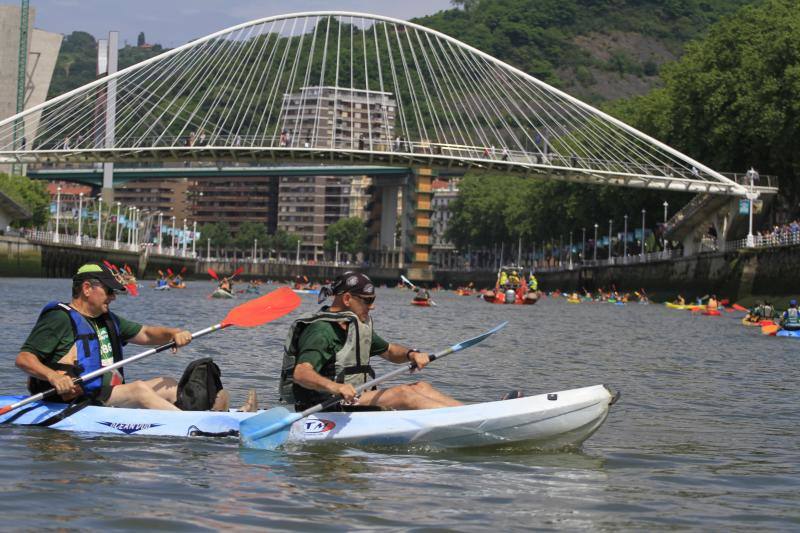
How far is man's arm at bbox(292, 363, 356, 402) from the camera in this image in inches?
493

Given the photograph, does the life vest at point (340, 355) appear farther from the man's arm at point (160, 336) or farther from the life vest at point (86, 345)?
the life vest at point (86, 345)

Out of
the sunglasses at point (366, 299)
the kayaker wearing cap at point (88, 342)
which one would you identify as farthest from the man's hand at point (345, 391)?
the kayaker wearing cap at point (88, 342)

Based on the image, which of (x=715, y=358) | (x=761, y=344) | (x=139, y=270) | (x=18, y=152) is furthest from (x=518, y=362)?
(x=139, y=270)

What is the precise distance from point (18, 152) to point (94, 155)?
22.7 ft

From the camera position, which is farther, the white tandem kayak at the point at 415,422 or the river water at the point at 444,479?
the white tandem kayak at the point at 415,422

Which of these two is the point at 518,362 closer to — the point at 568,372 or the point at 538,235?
the point at 568,372

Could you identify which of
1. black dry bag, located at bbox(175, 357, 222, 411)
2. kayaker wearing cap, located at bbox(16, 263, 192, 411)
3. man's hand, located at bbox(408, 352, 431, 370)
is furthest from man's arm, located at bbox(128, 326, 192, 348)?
man's hand, located at bbox(408, 352, 431, 370)

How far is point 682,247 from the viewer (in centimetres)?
9700

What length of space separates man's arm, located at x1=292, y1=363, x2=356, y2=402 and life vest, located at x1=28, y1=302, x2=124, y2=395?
199 centimetres

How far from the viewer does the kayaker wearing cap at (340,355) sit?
12766 millimetres

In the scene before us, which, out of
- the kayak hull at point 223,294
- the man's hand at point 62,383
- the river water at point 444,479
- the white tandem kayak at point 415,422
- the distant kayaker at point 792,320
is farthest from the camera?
the kayak hull at point 223,294

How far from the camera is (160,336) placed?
43.9 ft

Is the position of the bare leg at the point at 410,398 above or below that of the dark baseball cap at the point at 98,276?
Result: below

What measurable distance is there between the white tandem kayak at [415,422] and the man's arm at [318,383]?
24.8 inches
